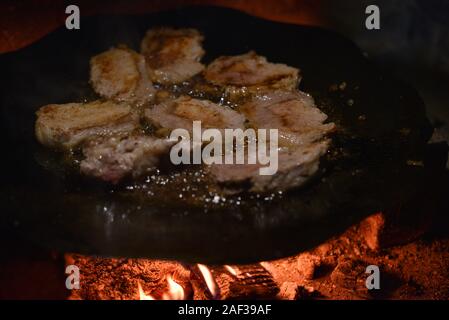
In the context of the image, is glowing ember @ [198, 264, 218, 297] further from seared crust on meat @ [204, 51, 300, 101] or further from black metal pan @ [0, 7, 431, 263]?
seared crust on meat @ [204, 51, 300, 101]

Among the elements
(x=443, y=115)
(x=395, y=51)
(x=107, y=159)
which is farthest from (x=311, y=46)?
(x=107, y=159)

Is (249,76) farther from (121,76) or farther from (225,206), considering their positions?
(225,206)

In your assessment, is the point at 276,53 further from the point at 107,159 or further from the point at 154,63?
the point at 107,159

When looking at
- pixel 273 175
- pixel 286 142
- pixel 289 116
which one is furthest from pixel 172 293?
pixel 289 116

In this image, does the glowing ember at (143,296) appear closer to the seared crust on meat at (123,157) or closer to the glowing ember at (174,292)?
the glowing ember at (174,292)

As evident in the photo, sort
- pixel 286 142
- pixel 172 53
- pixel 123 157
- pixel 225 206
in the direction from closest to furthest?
pixel 225 206 < pixel 123 157 < pixel 286 142 < pixel 172 53

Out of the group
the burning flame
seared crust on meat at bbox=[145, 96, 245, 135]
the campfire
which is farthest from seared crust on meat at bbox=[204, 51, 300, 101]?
the burning flame
